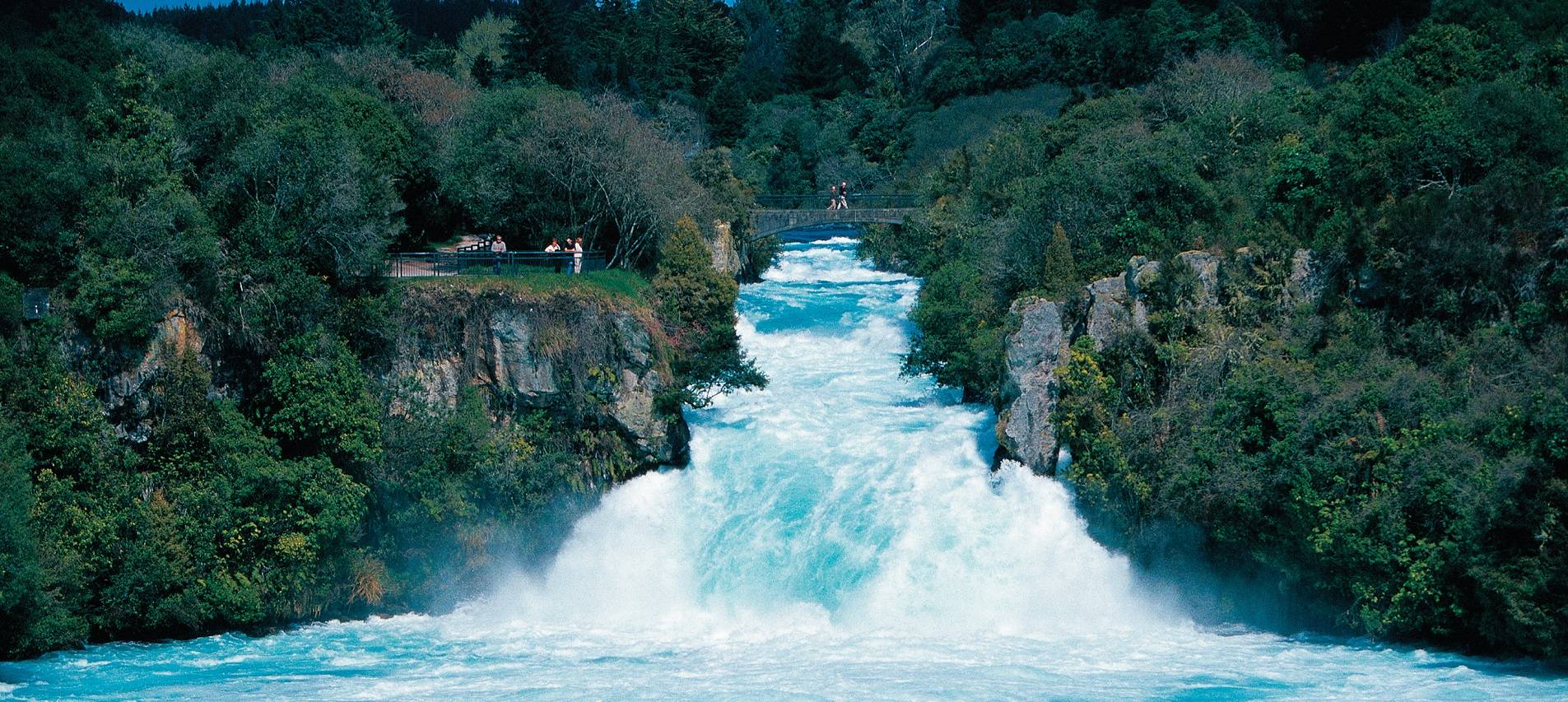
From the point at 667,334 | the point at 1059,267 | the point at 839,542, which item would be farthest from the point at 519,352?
the point at 1059,267

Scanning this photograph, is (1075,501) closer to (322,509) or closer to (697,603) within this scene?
(697,603)

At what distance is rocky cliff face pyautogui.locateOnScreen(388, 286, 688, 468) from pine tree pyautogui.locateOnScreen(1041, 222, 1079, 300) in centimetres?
1136

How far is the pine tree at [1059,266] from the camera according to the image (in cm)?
4047

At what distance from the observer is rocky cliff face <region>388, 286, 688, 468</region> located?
37.8 metres

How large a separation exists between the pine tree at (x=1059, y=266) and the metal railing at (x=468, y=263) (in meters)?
12.6

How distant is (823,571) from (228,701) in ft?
45.3

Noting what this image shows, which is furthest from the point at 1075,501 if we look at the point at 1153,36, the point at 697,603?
the point at 1153,36

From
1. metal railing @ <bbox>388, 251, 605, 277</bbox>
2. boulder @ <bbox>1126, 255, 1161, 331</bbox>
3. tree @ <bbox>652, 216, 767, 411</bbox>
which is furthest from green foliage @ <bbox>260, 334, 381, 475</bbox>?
boulder @ <bbox>1126, 255, 1161, 331</bbox>

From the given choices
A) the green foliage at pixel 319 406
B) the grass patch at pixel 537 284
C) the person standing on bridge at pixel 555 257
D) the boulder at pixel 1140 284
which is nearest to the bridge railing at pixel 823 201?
the person standing on bridge at pixel 555 257

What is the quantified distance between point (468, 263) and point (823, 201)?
3173 centimetres

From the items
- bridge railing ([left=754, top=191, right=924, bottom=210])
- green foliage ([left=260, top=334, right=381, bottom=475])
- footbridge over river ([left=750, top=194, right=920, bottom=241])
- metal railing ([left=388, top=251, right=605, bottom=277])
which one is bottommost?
green foliage ([left=260, top=334, right=381, bottom=475])

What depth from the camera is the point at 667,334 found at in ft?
136

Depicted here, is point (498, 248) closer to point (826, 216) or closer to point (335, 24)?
point (826, 216)

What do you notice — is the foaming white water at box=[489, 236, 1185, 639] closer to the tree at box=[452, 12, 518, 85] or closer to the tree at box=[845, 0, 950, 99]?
the tree at box=[452, 12, 518, 85]
